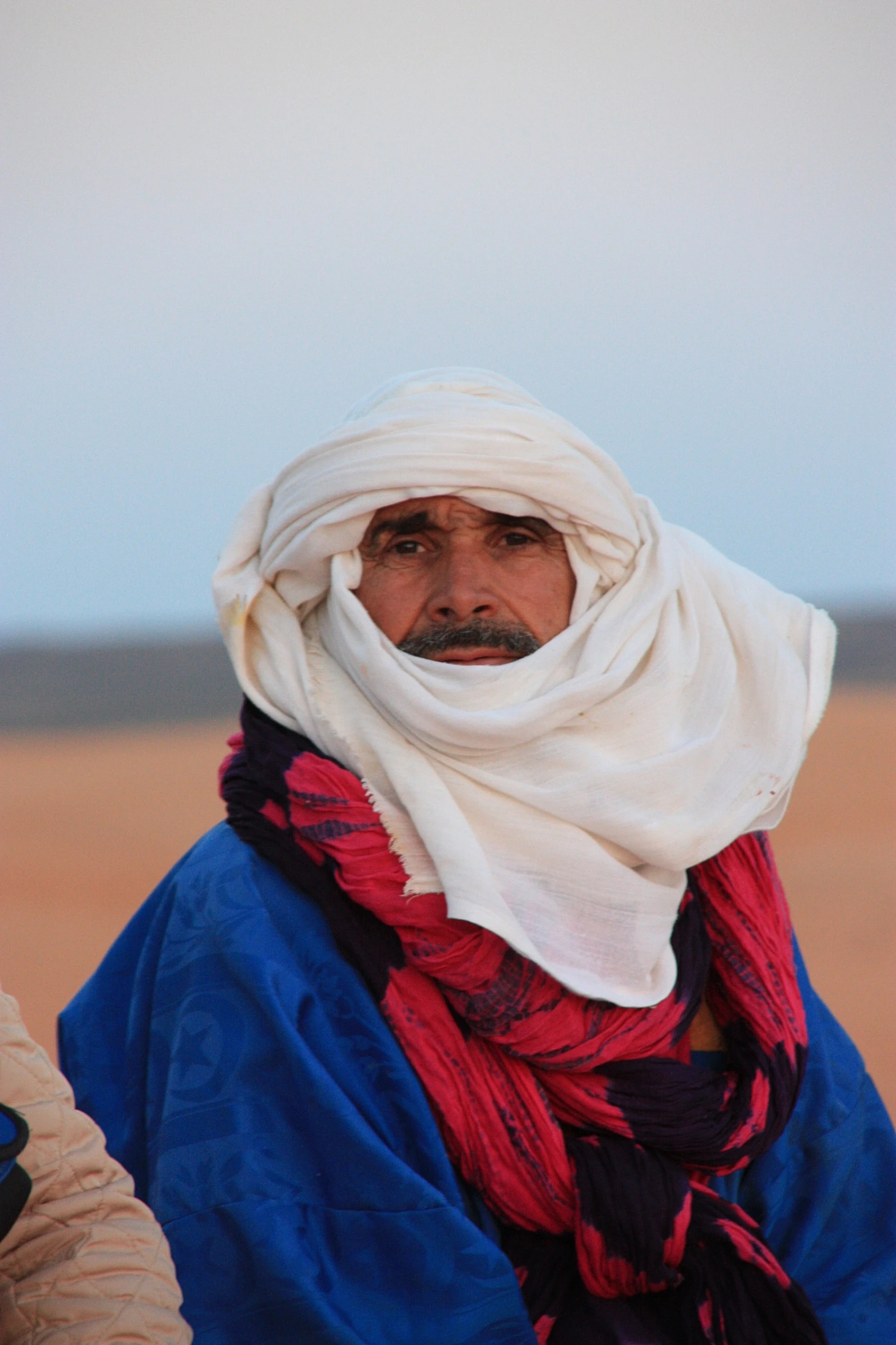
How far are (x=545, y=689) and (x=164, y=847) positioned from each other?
26.9 feet

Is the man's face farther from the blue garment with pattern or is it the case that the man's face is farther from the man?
the blue garment with pattern

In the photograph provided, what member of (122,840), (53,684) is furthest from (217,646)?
(122,840)

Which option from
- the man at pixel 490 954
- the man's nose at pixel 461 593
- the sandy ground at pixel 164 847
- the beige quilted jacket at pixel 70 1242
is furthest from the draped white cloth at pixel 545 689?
the sandy ground at pixel 164 847

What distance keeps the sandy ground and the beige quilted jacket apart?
3.94 metres

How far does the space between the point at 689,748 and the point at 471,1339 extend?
104 centimetres

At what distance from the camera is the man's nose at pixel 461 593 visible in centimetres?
261

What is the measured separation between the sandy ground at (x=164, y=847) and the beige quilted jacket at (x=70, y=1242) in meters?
3.94

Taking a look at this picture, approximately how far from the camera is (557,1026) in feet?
7.63

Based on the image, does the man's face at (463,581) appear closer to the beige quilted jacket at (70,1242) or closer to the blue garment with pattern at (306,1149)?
the blue garment with pattern at (306,1149)

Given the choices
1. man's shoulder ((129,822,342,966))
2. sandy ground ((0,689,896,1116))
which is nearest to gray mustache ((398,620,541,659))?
man's shoulder ((129,822,342,966))

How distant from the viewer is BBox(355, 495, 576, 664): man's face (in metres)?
2.62

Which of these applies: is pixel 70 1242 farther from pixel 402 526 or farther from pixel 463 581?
pixel 402 526

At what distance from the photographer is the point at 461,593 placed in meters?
2.61

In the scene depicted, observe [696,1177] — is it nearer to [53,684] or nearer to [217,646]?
[53,684]
